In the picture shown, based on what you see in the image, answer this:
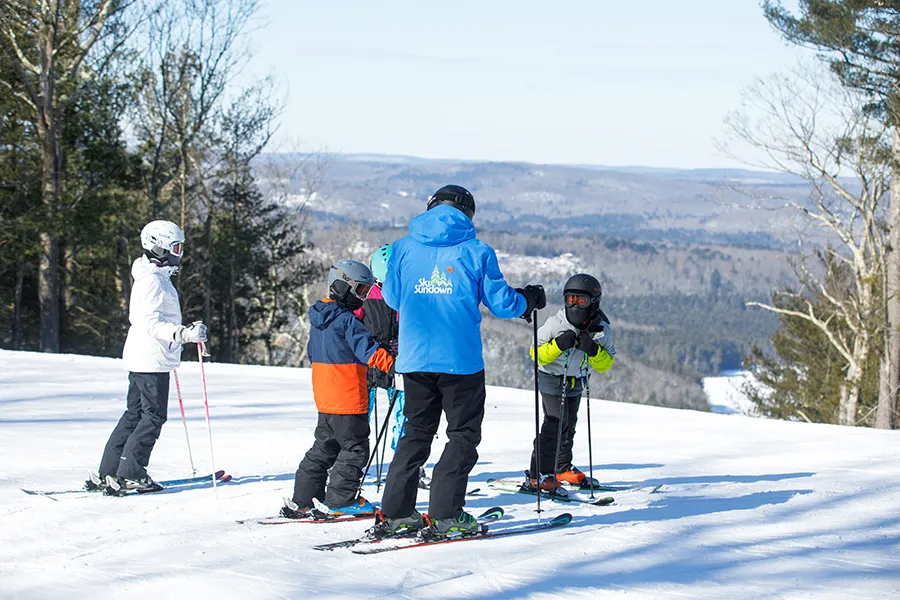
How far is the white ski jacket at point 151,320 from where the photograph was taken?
6.03m

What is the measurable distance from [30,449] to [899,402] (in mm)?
17817

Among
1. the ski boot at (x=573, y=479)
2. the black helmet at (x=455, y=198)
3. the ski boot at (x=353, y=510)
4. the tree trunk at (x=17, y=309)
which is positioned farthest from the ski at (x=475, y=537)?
the tree trunk at (x=17, y=309)

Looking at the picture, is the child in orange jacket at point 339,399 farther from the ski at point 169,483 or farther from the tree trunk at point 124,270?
the tree trunk at point 124,270

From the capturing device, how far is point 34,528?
515 centimetres

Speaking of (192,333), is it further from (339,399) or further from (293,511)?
(293,511)

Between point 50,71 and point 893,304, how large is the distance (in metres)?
18.7

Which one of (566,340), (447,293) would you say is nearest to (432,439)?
(447,293)

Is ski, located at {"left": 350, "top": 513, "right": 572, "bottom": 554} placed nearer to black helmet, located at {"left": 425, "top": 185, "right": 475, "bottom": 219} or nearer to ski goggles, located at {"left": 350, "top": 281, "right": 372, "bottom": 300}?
ski goggles, located at {"left": 350, "top": 281, "right": 372, "bottom": 300}

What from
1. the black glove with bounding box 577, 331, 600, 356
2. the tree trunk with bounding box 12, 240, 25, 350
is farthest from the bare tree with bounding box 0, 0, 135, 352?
the black glove with bounding box 577, 331, 600, 356

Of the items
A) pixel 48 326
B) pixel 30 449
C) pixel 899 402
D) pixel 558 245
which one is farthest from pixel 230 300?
pixel 558 245

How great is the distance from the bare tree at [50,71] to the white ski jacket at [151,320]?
1636 cm

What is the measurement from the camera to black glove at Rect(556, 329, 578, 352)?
5.80 m

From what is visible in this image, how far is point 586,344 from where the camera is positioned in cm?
595

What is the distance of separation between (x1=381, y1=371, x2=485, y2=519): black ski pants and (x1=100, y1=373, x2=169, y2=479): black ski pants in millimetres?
2039
